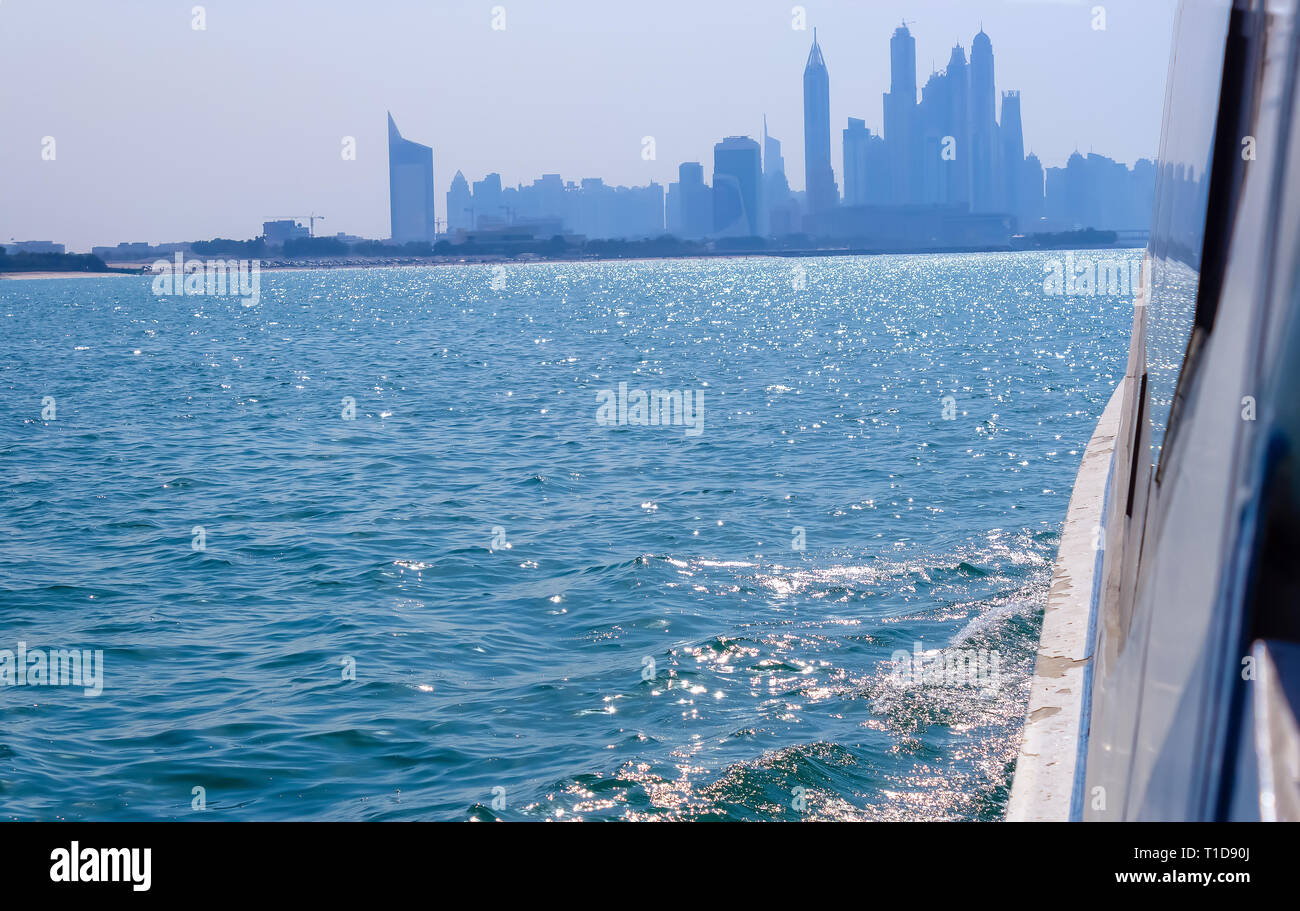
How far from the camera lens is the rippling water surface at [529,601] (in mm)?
8477

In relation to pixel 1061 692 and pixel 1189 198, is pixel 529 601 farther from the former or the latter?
pixel 1189 198

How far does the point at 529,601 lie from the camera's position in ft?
43.6

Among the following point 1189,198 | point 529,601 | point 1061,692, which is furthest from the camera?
point 529,601

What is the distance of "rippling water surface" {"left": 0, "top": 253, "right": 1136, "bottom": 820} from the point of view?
848cm

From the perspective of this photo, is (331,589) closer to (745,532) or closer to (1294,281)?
(745,532)

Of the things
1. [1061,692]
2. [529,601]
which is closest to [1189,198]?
[1061,692]

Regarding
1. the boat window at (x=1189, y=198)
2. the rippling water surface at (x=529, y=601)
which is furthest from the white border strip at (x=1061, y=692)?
the boat window at (x=1189, y=198)

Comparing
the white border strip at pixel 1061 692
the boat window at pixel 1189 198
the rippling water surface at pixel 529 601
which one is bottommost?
the rippling water surface at pixel 529 601

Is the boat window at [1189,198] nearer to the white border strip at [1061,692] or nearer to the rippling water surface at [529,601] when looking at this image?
the white border strip at [1061,692]

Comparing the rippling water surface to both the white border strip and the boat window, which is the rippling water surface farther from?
the boat window

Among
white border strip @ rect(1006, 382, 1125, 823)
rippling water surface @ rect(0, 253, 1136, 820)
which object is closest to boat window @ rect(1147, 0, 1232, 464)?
white border strip @ rect(1006, 382, 1125, 823)

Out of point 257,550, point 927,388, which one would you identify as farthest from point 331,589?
point 927,388

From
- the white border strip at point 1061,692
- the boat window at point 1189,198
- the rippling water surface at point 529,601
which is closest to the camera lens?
the boat window at point 1189,198
